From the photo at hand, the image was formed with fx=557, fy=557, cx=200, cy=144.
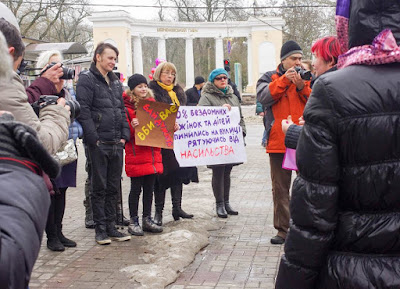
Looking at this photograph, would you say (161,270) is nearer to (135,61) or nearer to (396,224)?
(396,224)

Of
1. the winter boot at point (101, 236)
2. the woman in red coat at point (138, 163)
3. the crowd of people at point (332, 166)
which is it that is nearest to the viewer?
the crowd of people at point (332, 166)

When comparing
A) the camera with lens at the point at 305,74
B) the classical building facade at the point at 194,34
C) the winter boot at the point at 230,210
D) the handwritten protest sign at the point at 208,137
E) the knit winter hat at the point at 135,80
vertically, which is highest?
the classical building facade at the point at 194,34

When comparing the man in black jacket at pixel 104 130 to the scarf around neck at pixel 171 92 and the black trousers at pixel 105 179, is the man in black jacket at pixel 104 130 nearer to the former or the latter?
the black trousers at pixel 105 179

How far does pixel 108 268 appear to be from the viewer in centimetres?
526

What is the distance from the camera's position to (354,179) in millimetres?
2279

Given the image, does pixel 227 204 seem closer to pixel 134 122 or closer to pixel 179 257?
pixel 134 122

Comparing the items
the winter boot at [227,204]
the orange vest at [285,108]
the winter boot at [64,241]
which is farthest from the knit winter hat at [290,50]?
the winter boot at [64,241]

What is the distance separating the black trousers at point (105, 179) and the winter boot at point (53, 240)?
47cm

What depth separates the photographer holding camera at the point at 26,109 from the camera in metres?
2.47

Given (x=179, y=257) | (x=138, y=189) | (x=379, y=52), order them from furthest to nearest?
1. (x=138, y=189)
2. (x=179, y=257)
3. (x=379, y=52)

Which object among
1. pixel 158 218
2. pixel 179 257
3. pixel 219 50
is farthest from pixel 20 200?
pixel 219 50

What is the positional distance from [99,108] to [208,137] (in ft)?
6.20

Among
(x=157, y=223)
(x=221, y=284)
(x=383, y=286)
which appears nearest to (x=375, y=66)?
(x=383, y=286)

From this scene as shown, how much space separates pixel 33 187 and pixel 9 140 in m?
0.15
